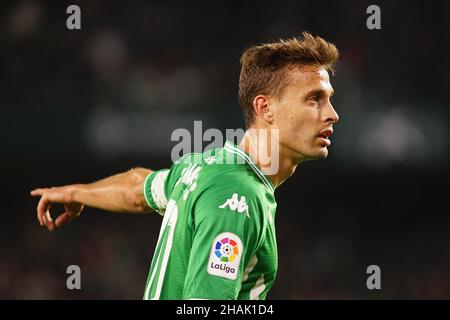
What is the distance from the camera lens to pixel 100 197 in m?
3.62

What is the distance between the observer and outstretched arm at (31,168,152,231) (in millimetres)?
3580

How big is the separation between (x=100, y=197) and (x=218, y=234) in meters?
1.27

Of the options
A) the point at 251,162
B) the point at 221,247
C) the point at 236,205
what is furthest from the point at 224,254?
the point at 251,162

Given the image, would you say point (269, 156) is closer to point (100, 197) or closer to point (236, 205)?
point (236, 205)

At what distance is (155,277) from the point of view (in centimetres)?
279

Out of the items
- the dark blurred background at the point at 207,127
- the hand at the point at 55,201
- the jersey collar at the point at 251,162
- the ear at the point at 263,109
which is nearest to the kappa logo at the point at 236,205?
the jersey collar at the point at 251,162

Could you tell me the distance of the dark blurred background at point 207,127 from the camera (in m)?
7.62

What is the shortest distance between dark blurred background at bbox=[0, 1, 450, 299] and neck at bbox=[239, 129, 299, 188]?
178 inches

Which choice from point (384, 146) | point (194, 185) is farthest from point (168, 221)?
point (384, 146)

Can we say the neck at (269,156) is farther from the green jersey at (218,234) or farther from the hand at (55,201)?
the hand at (55,201)

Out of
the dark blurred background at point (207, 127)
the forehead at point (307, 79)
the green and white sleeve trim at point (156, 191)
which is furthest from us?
the dark blurred background at point (207, 127)

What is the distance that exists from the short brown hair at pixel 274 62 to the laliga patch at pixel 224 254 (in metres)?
0.84

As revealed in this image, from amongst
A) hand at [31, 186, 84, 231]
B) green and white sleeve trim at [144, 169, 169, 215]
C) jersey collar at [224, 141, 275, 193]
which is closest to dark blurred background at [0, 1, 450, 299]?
hand at [31, 186, 84, 231]

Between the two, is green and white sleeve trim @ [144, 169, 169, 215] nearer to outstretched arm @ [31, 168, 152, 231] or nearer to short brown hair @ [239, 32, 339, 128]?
outstretched arm @ [31, 168, 152, 231]
